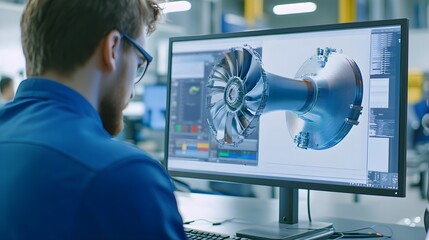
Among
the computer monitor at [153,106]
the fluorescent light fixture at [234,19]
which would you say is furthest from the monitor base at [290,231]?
the fluorescent light fixture at [234,19]

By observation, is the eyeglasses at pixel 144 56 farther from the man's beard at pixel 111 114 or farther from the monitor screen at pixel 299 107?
the monitor screen at pixel 299 107

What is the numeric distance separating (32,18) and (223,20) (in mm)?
5437

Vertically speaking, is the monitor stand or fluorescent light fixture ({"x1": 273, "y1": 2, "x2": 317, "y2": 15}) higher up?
fluorescent light fixture ({"x1": 273, "y1": 2, "x2": 317, "y2": 15})

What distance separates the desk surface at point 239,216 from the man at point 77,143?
0.60 metres

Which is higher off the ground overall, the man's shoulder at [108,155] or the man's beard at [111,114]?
the man's beard at [111,114]

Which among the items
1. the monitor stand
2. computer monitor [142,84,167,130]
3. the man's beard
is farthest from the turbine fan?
computer monitor [142,84,167,130]

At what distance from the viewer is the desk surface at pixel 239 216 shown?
131cm

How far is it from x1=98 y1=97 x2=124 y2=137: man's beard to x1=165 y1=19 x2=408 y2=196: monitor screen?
0.45 m

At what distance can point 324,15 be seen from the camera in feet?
25.3

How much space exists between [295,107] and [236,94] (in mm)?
156

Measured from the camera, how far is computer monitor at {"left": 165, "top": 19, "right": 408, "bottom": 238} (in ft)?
3.70

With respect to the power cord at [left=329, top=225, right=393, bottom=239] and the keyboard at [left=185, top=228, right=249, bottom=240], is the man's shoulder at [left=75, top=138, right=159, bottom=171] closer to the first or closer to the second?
the keyboard at [left=185, top=228, right=249, bottom=240]

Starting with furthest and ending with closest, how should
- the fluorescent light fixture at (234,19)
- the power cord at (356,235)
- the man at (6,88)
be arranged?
1. the fluorescent light fixture at (234,19)
2. the man at (6,88)
3. the power cord at (356,235)

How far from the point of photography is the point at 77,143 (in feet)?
2.20
